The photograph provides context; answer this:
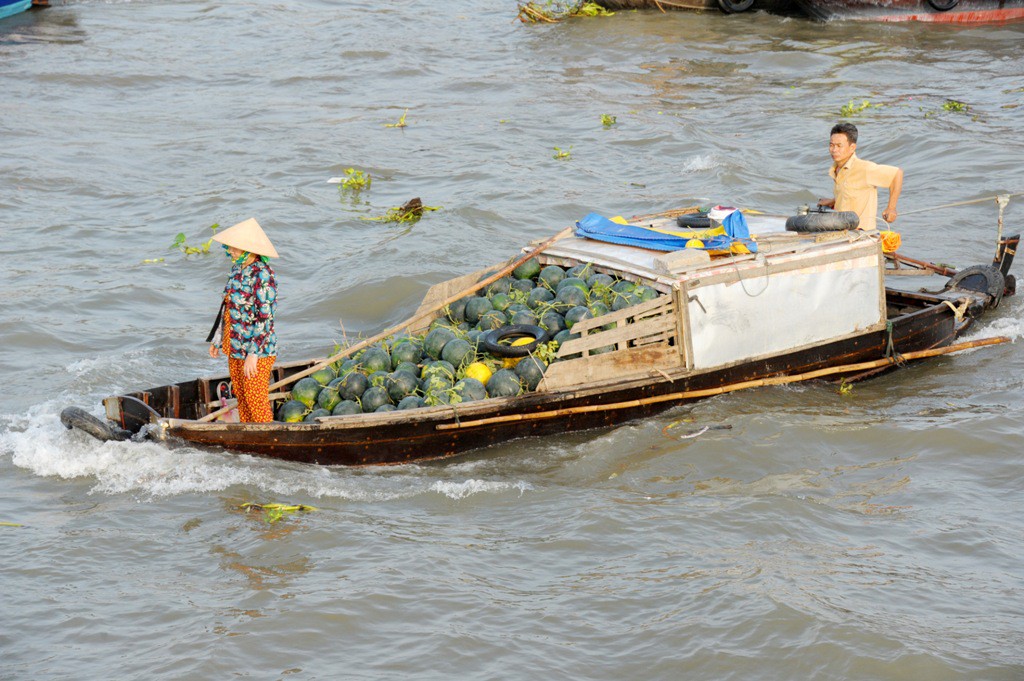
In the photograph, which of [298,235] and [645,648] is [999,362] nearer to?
[645,648]

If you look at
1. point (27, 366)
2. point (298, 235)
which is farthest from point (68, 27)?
point (27, 366)

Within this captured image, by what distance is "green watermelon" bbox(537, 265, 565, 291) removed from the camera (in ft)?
27.2

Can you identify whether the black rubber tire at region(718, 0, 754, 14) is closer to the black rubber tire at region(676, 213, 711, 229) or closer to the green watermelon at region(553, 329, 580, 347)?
the black rubber tire at region(676, 213, 711, 229)

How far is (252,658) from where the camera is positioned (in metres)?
5.47

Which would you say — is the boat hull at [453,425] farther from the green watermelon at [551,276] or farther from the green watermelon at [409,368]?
the green watermelon at [551,276]

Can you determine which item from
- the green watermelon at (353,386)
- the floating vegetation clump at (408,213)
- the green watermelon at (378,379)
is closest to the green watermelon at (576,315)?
the green watermelon at (378,379)

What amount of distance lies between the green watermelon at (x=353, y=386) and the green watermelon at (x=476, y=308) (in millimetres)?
1060

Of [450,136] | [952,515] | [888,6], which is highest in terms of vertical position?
[888,6]

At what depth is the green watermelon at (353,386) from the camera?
7.48 m

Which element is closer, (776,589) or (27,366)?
(776,589)

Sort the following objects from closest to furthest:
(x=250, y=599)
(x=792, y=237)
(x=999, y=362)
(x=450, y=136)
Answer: (x=250, y=599)
(x=792, y=237)
(x=999, y=362)
(x=450, y=136)

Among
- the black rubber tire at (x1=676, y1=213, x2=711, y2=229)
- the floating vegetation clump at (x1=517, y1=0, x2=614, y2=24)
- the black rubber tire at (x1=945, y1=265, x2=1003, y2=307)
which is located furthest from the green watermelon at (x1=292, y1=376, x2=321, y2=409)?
the floating vegetation clump at (x1=517, y1=0, x2=614, y2=24)

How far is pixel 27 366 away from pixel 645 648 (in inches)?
248

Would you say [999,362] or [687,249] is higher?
[687,249]
